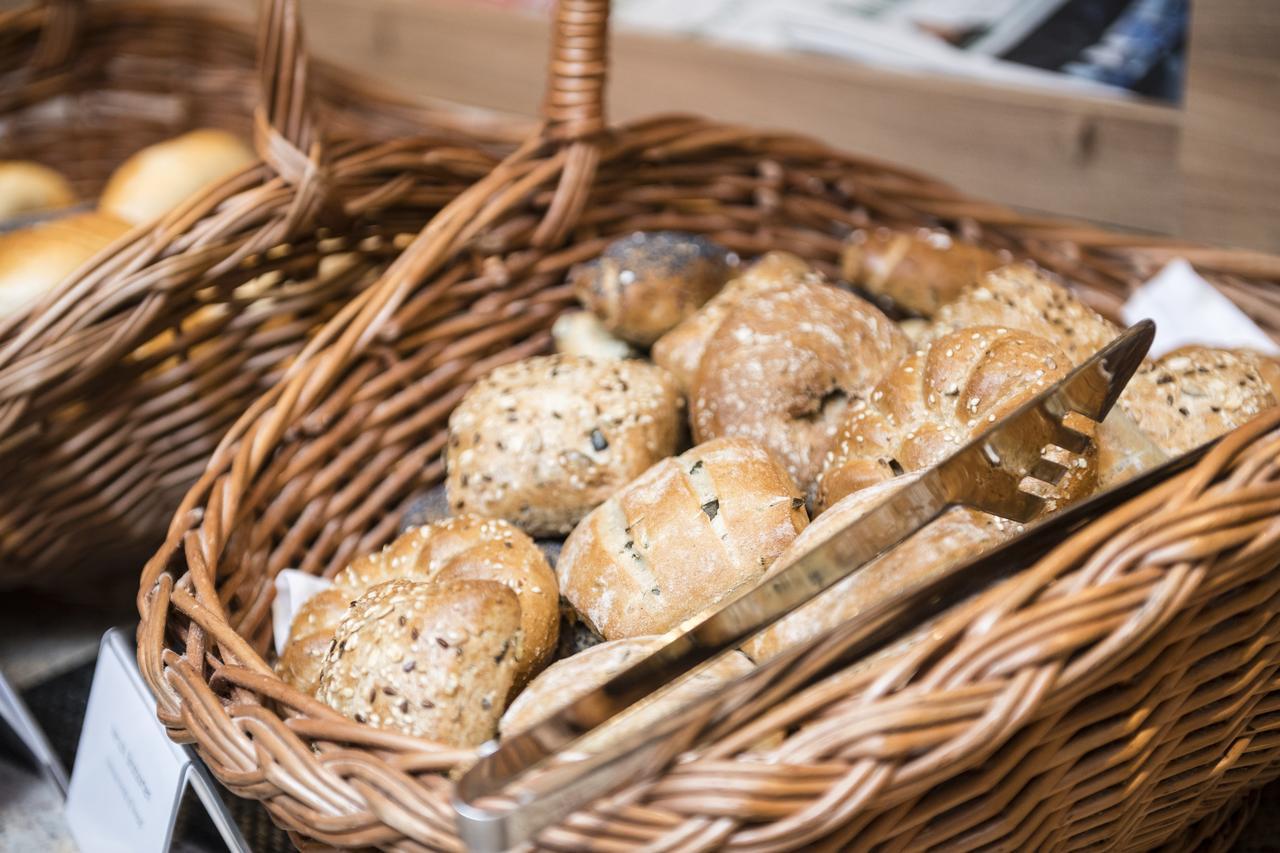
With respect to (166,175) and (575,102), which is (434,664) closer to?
(575,102)

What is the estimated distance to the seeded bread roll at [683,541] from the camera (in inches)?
39.0

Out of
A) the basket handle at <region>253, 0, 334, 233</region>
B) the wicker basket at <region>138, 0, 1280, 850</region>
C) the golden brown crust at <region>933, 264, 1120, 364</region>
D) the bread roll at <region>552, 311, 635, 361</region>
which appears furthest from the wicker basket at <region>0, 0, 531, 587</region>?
the golden brown crust at <region>933, 264, 1120, 364</region>

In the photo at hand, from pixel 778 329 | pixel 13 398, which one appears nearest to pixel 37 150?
pixel 13 398

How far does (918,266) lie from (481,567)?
Result: 732 millimetres

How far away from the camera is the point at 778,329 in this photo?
1.22 metres

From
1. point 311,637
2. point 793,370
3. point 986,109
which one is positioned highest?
point 986,109

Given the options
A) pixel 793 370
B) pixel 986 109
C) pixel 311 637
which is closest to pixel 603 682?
pixel 311 637

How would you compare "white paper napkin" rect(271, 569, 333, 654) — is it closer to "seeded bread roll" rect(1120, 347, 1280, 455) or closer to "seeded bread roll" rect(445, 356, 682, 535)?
"seeded bread roll" rect(445, 356, 682, 535)

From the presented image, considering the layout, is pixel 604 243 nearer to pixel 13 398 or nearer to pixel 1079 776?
pixel 13 398

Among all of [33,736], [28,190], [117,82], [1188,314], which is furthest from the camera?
[117,82]

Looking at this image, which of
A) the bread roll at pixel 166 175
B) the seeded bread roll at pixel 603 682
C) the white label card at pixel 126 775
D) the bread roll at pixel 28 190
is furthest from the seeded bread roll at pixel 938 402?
the bread roll at pixel 28 190

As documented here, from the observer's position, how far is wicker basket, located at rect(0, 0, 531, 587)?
121 centimetres

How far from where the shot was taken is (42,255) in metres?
1.44

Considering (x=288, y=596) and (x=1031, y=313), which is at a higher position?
(x=1031, y=313)
